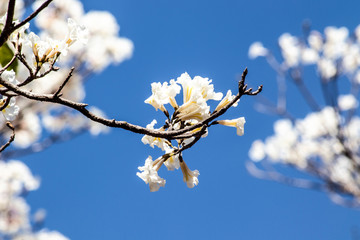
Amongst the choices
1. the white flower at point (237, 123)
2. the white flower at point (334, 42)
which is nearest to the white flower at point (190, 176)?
the white flower at point (237, 123)

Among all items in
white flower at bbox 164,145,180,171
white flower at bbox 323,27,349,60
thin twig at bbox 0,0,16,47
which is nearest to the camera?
thin twig at bbox 0,0,16,47

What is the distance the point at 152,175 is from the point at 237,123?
29cm

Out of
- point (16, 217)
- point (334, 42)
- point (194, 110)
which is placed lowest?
point (194, 110)

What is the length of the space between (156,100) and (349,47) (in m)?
5.62

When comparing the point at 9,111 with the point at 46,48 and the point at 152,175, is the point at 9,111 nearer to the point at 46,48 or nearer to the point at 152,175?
the point at 46,48

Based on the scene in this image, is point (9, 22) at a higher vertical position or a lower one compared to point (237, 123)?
lower

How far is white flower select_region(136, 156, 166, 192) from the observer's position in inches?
39.9

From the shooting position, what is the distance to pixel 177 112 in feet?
3.31

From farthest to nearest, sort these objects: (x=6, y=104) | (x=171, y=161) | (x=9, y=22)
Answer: (x=171, y=161)
(x=6, y=104)
(x=9, y=22)

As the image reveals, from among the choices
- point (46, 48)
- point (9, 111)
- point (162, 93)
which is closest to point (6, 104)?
point (9, 111)

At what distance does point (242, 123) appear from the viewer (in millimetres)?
1059

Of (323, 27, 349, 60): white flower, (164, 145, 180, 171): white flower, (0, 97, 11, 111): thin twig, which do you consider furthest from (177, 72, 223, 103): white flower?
(323, 27, 349, 60): white flower

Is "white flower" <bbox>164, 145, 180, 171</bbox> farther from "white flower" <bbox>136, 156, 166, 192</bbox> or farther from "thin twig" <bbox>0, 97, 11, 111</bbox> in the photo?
"thin twig" <bbox>0, 97, 11, 111</bbox>

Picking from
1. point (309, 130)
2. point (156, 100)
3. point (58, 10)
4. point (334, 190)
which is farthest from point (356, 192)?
point (58, 10)
